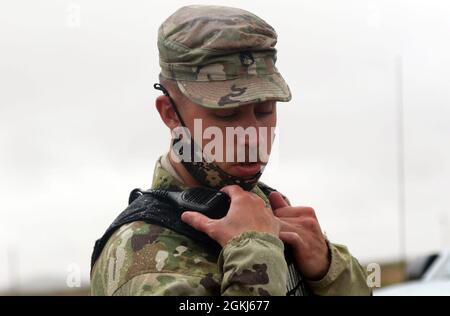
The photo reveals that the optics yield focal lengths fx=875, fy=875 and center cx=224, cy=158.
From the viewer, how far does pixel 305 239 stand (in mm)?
2693

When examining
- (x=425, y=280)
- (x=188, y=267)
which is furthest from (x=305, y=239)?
(x=425, y=280)

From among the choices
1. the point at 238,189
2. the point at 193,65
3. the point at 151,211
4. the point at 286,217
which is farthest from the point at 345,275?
the point at 193,65

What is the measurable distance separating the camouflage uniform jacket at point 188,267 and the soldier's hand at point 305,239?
4cm

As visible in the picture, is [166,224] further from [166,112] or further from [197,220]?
[166,112]

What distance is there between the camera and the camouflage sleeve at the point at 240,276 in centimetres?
235

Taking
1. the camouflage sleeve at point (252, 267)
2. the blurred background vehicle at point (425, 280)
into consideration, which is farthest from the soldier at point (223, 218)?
the blurred background vehicle at point (425, 280)

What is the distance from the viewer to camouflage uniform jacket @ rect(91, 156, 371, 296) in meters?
2.36

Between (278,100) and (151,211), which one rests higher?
(278,100)

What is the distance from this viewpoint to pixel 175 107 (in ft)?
8.86

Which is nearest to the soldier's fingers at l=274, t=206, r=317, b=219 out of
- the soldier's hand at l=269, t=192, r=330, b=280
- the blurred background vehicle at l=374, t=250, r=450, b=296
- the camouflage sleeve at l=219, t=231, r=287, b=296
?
the soldier's hand at l=269, t=192, r=330, b=280

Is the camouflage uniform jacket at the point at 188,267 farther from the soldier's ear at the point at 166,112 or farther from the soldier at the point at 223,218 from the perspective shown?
the soldier's ear at the point at 166,112
